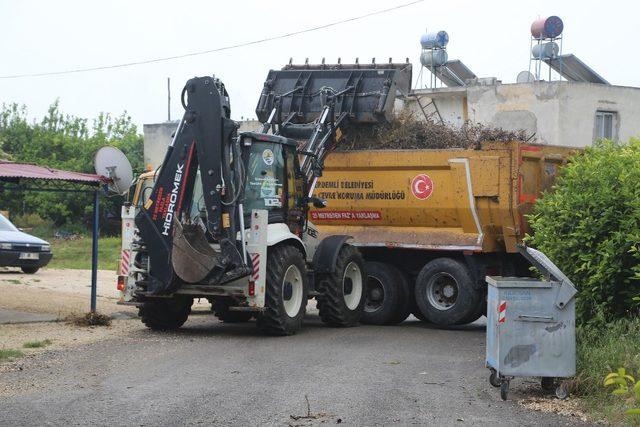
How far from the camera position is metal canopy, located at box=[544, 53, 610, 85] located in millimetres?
35188

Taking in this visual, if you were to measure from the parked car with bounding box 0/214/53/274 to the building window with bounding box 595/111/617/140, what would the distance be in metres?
17.8

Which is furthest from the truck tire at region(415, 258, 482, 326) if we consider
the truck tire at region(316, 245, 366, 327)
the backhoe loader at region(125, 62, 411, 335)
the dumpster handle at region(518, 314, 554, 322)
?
the dumpster handle at region(518, 314, 554, 322)

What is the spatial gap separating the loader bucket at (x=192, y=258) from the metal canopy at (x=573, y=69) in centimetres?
2340

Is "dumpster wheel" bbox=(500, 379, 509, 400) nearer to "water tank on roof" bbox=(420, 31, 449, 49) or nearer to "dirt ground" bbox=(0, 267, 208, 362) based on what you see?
"dirt ground" bbox=(0, 267, 208, 362)

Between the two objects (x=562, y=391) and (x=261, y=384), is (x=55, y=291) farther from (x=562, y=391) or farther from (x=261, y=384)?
(x=562, y=391)

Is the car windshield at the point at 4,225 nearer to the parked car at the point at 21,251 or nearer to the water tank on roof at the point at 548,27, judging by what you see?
the parked car at the point at 21,251

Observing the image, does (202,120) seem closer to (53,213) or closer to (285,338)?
(285,338)

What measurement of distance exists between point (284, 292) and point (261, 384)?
14.2 ft

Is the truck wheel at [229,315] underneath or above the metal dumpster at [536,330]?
underneath

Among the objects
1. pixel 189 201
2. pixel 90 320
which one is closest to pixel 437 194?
pixel 189 201

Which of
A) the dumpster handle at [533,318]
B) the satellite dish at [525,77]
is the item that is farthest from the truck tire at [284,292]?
the satellite dish at [525,77]

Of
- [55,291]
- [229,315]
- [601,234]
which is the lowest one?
[55,291]

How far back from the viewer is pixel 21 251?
25.0 metres

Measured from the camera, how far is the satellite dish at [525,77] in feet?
112
